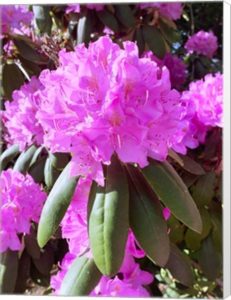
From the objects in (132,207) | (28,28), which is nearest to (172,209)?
(132,207)

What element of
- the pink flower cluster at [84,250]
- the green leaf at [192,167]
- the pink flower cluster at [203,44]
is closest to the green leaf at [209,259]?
the green leaf at [192,167]

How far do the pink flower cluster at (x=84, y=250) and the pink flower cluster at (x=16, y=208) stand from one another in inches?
5.0

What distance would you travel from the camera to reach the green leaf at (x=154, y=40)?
1567 millimetres

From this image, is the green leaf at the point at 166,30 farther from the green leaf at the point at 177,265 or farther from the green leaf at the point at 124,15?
the green leaf at the point at 177,265

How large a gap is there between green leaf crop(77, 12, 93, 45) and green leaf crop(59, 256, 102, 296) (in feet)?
2.98

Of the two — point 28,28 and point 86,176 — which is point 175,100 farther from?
point 28,28

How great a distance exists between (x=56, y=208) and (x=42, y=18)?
36.0 inches

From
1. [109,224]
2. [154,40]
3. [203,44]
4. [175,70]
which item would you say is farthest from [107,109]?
[203,44]

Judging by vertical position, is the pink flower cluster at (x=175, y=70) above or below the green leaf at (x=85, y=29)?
below

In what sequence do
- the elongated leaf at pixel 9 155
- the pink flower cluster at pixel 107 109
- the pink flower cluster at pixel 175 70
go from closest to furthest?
the pink flower cluster at pixel 107 109 < the elongated leaf at pixel 9 155 < the pink flower cluster at pixel 175 70

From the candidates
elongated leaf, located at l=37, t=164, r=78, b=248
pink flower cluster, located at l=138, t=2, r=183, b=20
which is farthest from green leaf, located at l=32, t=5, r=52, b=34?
elongated leaf, located at l=37, t=164, r=78, b=248

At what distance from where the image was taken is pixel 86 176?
0.60 meters

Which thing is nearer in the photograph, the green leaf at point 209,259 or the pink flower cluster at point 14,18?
the green leaf at point 209,259

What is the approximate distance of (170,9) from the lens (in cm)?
159
